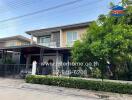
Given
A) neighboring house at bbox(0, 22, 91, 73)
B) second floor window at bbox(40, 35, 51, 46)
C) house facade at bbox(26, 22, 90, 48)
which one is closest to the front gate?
neighboring house at bbox(0, 22, 91, 73)

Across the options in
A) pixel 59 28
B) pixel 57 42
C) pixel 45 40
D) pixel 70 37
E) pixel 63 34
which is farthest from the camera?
pixel 45 40

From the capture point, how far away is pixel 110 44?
9852mm

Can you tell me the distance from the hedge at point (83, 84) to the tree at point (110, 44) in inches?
60.2

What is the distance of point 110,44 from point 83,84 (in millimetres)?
2934

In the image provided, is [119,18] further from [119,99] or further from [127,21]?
[119,99]

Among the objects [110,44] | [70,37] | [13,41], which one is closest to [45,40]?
[70,37]

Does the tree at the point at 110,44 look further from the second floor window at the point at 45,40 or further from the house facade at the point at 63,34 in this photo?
the second floor window at the point at 45,40

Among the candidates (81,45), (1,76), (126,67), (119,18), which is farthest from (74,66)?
(1,76)

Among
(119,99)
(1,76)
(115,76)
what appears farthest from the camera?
(1,76)

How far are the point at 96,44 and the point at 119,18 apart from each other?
2.85 metres

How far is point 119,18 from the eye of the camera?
11.6m

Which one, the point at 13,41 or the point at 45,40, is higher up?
the point at 13,41

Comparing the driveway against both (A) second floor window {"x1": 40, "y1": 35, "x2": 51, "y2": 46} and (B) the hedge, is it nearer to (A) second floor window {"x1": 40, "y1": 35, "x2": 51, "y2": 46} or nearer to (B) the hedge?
(B) the hedge

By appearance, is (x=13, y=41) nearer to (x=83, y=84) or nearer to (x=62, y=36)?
(x=62, y=36)
